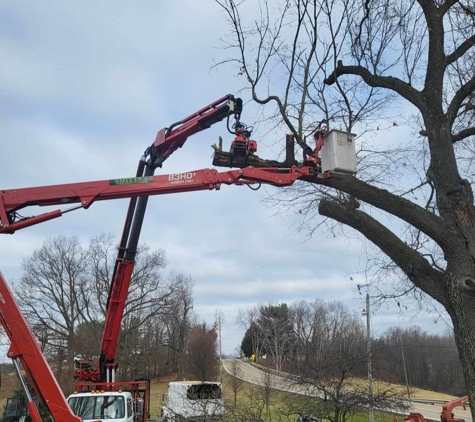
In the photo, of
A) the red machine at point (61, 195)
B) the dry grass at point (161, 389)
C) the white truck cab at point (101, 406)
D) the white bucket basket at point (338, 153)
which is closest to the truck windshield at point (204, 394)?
the dry grass at point (161, 389)

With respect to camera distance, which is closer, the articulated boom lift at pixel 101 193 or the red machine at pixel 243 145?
the articulated boom lift at pixel 101 193

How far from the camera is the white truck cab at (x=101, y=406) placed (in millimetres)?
10617

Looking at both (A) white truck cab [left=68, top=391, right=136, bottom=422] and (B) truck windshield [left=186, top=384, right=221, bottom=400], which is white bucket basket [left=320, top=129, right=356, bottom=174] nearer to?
(B) truck windshield [left=186, top=384, right=221, bottom=400]

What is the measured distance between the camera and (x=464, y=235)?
21.1 feet

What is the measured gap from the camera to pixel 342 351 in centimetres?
1142

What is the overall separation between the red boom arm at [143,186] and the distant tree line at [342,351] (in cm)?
458

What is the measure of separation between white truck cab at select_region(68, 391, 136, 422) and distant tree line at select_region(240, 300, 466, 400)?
13.5 feet

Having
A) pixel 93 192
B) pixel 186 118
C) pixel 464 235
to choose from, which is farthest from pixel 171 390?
pixel 464 235

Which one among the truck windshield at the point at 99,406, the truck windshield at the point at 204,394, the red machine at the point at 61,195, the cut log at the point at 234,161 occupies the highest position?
the cut log at the point at 234,161

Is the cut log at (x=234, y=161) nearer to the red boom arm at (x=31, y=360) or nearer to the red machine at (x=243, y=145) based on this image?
the red machine at (x=243, y=145)

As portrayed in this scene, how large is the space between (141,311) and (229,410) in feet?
121

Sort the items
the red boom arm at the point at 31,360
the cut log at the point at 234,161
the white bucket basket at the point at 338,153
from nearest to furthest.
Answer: the red boom arm at the point at 31,360, the white bucket basket at the point at 338,153, the cut log at the point at 234,161

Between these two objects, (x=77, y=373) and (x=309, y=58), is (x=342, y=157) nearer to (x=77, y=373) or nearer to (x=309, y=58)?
(x=309, y=58)

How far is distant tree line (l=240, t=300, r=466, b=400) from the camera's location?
11130mm
